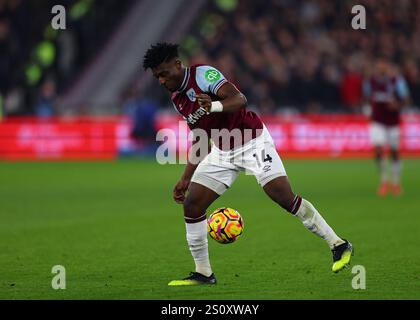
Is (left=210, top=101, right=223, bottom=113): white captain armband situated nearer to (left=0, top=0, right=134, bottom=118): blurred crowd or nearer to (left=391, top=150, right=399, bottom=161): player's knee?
(left=391, top=150, right=399, bottom=161): player's knee

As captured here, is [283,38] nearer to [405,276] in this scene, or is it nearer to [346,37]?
[346,37]

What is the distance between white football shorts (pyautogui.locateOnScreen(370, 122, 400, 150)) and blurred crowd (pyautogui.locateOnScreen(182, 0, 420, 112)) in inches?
312

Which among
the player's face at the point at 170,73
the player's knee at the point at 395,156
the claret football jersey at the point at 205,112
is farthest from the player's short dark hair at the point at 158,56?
the player's knee at the point at 395,156

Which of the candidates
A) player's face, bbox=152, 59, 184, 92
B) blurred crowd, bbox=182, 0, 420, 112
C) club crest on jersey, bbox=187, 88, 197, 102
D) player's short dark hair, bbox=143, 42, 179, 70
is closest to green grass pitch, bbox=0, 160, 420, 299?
club crest on jersey, bbox=187, 88, 197, 102

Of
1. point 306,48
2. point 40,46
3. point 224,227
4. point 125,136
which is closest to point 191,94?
point 224,227

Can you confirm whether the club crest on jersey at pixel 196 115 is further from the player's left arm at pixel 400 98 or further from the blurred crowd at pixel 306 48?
the blurred crowd at pixel 306 48

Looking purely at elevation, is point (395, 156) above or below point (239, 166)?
above

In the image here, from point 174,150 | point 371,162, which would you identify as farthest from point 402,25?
point 174,150

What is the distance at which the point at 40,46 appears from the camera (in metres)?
31.7

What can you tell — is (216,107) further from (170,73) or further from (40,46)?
(40,46)

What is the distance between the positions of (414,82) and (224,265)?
18.1 meters

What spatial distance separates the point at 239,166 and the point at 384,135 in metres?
10.5

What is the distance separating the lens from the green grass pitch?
364 inches

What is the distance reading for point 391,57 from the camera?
2923 centimetres
